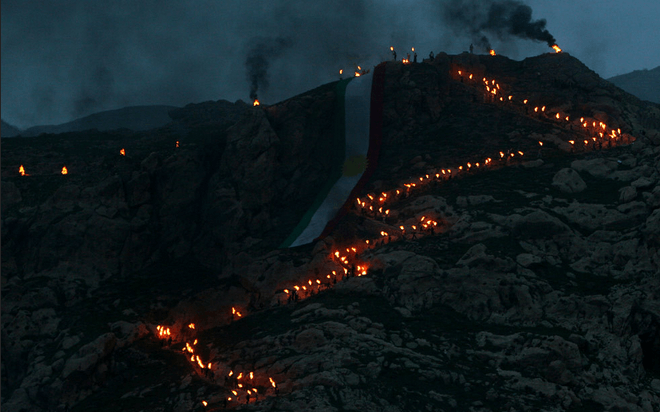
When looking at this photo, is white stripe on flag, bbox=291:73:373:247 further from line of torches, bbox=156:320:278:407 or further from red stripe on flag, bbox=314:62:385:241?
line of torches, bbox=156:320:278:407

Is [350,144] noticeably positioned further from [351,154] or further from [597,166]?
[597,166]

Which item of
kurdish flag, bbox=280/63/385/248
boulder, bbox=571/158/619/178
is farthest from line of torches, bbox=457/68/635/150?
kurdish flag, bbox=280/63/385/248

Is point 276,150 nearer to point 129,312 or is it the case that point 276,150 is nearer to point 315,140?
point 315,140

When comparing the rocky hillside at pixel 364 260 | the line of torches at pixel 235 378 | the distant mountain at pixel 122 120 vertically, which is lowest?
the line of torches at pixel 235 378

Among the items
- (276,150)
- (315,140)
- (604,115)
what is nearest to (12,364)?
(276,150)

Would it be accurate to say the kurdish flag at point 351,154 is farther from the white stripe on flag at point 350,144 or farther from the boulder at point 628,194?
the boulder at point 628,194

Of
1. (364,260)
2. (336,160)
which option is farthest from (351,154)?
(364,260)

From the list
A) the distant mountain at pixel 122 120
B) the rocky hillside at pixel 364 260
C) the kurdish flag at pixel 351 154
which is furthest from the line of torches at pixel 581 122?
the distant mountain at pixel 122 120
